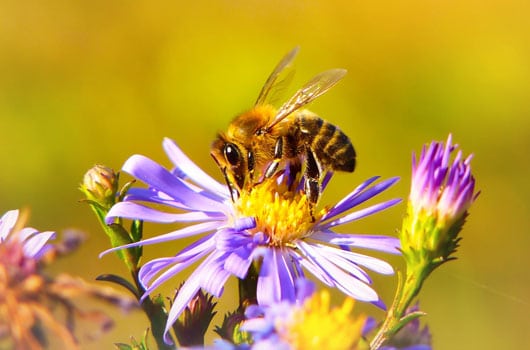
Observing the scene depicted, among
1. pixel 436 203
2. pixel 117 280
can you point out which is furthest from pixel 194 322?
pixel 436 203

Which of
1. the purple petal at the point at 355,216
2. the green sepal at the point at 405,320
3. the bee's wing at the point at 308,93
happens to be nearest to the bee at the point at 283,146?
the bee's wing at the point at 308,93

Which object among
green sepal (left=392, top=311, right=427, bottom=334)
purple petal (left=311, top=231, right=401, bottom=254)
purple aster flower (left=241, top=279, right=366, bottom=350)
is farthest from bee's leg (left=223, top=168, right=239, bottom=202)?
purple aster flower (left=241, top=279, right=366, bottom=350)

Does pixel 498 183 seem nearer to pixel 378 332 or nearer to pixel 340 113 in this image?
pixel 340 113

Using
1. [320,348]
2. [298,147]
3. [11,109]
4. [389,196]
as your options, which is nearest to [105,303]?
[320,348]

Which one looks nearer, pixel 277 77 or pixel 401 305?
pixel 401 305

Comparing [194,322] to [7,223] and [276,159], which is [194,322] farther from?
[276,159]

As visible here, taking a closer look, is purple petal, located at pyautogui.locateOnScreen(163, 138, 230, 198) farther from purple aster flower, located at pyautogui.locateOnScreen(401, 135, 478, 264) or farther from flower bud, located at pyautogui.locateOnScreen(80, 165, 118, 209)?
purple aster flower, located at pyautogui.locateOnScreen(401, 135, 478, 264)
